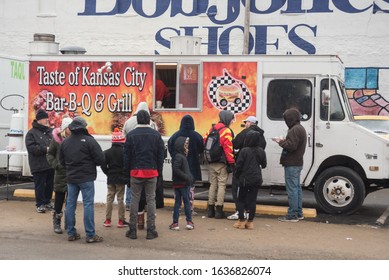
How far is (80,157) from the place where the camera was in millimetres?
7895

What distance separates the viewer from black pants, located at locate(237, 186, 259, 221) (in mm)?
8977

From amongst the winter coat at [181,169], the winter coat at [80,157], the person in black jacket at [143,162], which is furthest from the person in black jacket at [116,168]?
the winter coat at [181,169]

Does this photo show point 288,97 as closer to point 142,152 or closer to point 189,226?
point 189,226

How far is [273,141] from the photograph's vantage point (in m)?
10.7

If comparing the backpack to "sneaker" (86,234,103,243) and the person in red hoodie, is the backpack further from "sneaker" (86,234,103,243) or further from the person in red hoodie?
"sneaker" (86,234,103,243)

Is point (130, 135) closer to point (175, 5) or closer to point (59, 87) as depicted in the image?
point (59, 87)

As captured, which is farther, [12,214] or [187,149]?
[12,214]

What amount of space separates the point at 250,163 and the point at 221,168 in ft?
3.09

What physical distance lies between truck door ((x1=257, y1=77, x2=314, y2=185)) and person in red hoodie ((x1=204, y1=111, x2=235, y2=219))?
119 cm

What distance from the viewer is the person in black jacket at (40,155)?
10008 mm

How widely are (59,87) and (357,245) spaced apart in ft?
21.1

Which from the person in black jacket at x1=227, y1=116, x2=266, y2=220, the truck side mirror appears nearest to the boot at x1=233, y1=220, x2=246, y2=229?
the person in black jacket at x1=227, y1=116, x2=266, y2=220

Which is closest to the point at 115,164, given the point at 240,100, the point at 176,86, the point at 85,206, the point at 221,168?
the point at 85,206
